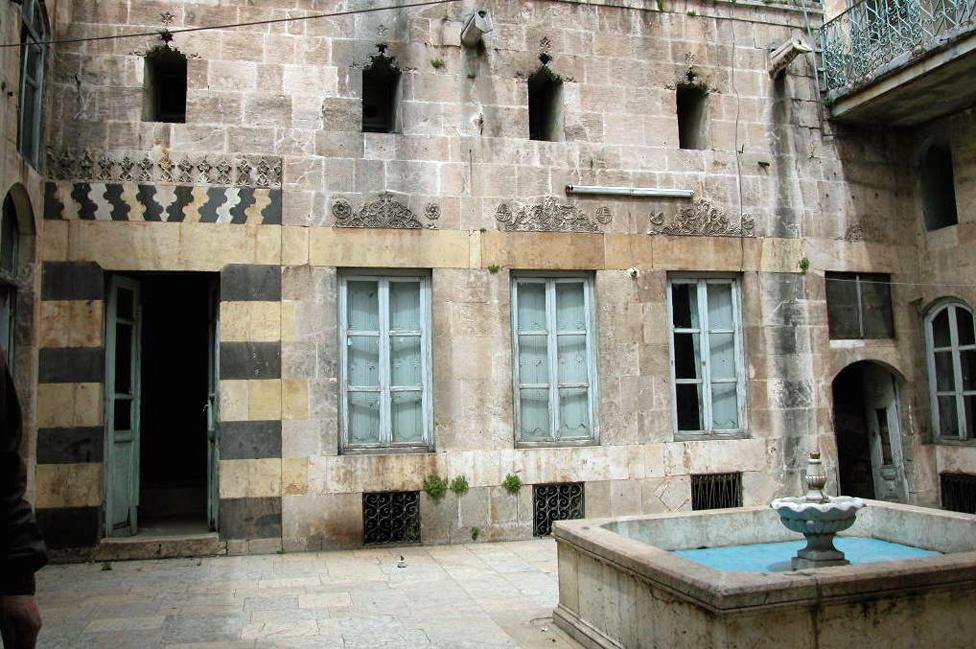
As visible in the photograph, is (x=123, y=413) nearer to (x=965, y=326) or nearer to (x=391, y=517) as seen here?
(x=391, y=517)

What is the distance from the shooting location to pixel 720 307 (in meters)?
10.7

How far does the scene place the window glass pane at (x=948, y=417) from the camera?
36.4ft

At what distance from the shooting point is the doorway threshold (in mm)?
8625

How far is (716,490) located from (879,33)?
20.6 ft

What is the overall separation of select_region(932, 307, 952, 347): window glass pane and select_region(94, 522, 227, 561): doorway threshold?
9.68 meters

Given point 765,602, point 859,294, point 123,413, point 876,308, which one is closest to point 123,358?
point 123,413

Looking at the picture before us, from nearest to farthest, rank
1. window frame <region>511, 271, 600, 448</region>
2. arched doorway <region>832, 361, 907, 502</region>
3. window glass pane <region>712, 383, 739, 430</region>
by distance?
window frame <region>511, 271, 600, 448</region>
window glass pane <region>712, 383, 739, 430</region>
arched doorway <region>832, 361, 907, 502</region>

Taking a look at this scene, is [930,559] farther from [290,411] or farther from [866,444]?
[866,444]

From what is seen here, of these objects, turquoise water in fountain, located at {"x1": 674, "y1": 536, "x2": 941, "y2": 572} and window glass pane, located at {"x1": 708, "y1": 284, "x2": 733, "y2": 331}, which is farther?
window glass pane, located at {"x1": 708, "y1": 284, "x2": 733, "y2": 331}

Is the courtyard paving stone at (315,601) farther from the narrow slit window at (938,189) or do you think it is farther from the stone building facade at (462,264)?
the narrow slit window at (938,189)

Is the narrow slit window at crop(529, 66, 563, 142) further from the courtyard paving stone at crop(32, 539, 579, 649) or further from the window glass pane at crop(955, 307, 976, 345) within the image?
the window glass pane at crop(955, 307, 976, 345)

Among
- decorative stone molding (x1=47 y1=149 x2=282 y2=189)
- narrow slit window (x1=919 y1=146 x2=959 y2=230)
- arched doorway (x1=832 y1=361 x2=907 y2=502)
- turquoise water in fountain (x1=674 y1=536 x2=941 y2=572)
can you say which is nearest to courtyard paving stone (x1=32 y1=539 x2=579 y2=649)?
turquoise water in fountain (x1=674 y1=536 x2=941 y2=572)

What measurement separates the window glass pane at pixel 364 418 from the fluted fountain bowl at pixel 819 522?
5.01 m

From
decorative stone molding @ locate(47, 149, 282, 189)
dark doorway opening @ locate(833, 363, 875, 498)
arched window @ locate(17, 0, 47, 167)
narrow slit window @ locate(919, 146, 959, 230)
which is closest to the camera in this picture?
arched window @ locate(17, 0, 47, 167)
